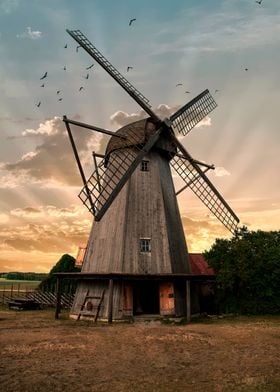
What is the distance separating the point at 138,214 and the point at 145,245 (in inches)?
72.7

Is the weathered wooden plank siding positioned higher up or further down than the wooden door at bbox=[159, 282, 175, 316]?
higher up

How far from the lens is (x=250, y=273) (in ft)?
74.6

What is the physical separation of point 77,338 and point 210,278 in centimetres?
1061

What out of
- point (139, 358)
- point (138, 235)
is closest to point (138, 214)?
point (138, 235)

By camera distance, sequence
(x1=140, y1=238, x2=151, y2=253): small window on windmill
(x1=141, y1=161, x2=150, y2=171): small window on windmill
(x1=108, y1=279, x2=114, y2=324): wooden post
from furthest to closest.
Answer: (x1=141, y1=161, x2=150, y2=171): small window on windmill → (x1=140, y1=238, x2=151, y2=253): small window on windmill → (x1=108, y1=279, x2=114, y2=324): wooden post

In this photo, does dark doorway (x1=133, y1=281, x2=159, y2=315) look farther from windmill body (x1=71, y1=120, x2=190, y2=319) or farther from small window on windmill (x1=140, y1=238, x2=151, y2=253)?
small window on windmill (x1=140, y1=238, x2=151, y2=253)

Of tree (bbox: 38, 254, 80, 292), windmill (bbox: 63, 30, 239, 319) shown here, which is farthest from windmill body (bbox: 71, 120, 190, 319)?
tree (bbox: 38, 254, 80, 292)

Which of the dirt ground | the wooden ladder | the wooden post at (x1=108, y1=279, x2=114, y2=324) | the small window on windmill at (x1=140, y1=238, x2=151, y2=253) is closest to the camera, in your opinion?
the dirt ground

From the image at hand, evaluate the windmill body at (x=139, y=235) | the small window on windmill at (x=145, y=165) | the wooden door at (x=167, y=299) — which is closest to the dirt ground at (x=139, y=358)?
the wooden door at (x=167, y=299)

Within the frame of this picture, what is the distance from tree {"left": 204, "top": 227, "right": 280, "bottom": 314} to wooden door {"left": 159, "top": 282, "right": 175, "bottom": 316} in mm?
3683

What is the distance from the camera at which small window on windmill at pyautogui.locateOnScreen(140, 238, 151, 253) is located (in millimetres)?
21625

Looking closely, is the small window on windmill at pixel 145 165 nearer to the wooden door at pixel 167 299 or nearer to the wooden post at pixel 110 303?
the wooden door at pixel 167 299

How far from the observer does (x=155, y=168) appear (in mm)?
23516

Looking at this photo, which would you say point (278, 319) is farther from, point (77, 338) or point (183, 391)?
point (183, 391)
